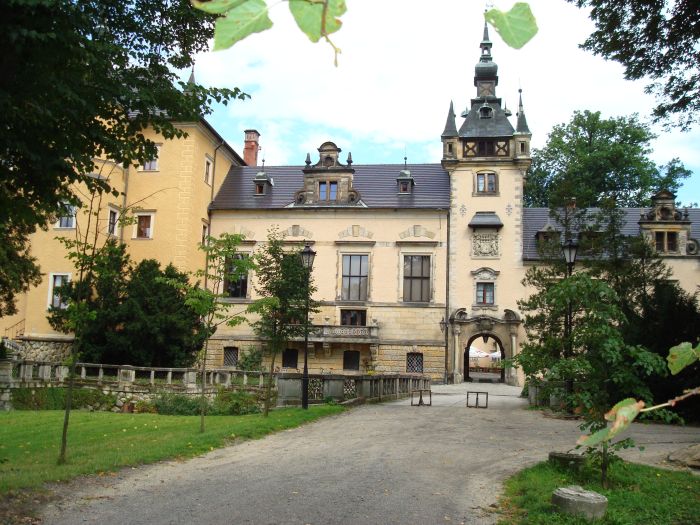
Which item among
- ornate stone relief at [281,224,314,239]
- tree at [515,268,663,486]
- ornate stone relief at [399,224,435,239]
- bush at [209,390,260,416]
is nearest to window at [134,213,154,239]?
ornate stone relief at [281,224,314,239]

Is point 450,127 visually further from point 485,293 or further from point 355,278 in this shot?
point 355,278

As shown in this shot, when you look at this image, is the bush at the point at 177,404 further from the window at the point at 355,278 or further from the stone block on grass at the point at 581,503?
the stone block on grass at the point at 581,503

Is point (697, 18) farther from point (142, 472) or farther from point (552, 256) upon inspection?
point (552, 256)

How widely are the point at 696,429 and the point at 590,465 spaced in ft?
29.7

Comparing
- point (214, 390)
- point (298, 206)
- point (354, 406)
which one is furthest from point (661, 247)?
point (214, 390)

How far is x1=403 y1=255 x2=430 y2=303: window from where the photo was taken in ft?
117

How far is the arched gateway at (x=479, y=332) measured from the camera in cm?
3381

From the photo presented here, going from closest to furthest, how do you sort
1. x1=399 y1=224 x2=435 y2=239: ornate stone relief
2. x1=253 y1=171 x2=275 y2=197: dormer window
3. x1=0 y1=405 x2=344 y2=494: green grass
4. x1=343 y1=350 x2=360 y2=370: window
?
x1=0 y1=405 x2=344 y2=494: green grass → x1=343 y1=350 x2=360 y2=370: window → x1=399 y1=224 x2=435 y2=239: ornate stone relief → x1=253 y1=171 x2=275 y2=197: dormer window

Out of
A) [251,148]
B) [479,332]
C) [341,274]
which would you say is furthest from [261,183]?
[479,332]

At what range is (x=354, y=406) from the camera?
67.1ft

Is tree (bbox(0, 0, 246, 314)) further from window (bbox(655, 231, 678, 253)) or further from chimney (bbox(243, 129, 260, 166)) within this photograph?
chimney (bbox(243, 129, 260, 166))

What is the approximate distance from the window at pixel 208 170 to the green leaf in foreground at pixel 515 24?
124ft

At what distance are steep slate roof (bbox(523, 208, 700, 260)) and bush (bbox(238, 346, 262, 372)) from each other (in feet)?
51.9

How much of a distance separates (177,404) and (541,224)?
79.8 ft
